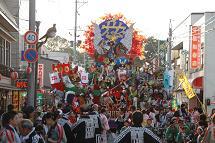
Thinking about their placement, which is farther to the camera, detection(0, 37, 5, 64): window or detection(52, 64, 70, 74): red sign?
detection(0, 37, 5, 64): window

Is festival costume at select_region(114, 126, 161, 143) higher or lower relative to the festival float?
lower

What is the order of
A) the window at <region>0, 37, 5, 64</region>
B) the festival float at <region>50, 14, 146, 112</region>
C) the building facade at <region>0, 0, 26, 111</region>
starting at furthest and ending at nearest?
the window at <region>0, 37, 5, 64</region>
the building facade at <region>0, 0, 26, 111</region>
the festival float at <region>50, 14, 146, 112</region>

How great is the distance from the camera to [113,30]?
28938 mm

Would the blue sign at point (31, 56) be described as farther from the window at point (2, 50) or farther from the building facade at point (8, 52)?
the window at point (2, 50)

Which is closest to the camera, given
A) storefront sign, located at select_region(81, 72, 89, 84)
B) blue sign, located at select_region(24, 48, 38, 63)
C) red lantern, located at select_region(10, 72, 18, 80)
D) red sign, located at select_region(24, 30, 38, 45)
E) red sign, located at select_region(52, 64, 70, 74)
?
red sign, located at select_region(24, 30, 38, 45)

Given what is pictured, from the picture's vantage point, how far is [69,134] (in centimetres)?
1177

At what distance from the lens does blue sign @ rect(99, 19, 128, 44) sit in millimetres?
28781

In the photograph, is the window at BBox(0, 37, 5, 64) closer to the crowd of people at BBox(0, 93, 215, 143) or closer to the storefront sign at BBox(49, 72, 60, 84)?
the storefront sign at BBox(49, 72, 60, 84)

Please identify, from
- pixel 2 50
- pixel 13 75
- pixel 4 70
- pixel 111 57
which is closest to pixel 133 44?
pixel 111 57

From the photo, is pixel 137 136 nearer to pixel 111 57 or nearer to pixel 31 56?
pixel 31 56

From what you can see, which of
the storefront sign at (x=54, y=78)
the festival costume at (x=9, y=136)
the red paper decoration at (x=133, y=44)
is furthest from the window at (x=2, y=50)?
the festival costume at (x=9, y=136)

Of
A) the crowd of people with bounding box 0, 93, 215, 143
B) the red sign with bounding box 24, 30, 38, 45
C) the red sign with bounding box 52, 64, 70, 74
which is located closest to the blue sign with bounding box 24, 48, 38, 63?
the red sign with bounding box 24, 30, 38, 45

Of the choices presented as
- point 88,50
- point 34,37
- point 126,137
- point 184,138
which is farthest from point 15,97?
point 126,137

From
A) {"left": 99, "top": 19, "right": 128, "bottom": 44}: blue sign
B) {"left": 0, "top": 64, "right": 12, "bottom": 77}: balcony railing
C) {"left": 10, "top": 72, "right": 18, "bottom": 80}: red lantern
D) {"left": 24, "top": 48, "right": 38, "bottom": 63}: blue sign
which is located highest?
{"left": 99, "top": 19, "right": 128, "bottom": 44}: blue sign
